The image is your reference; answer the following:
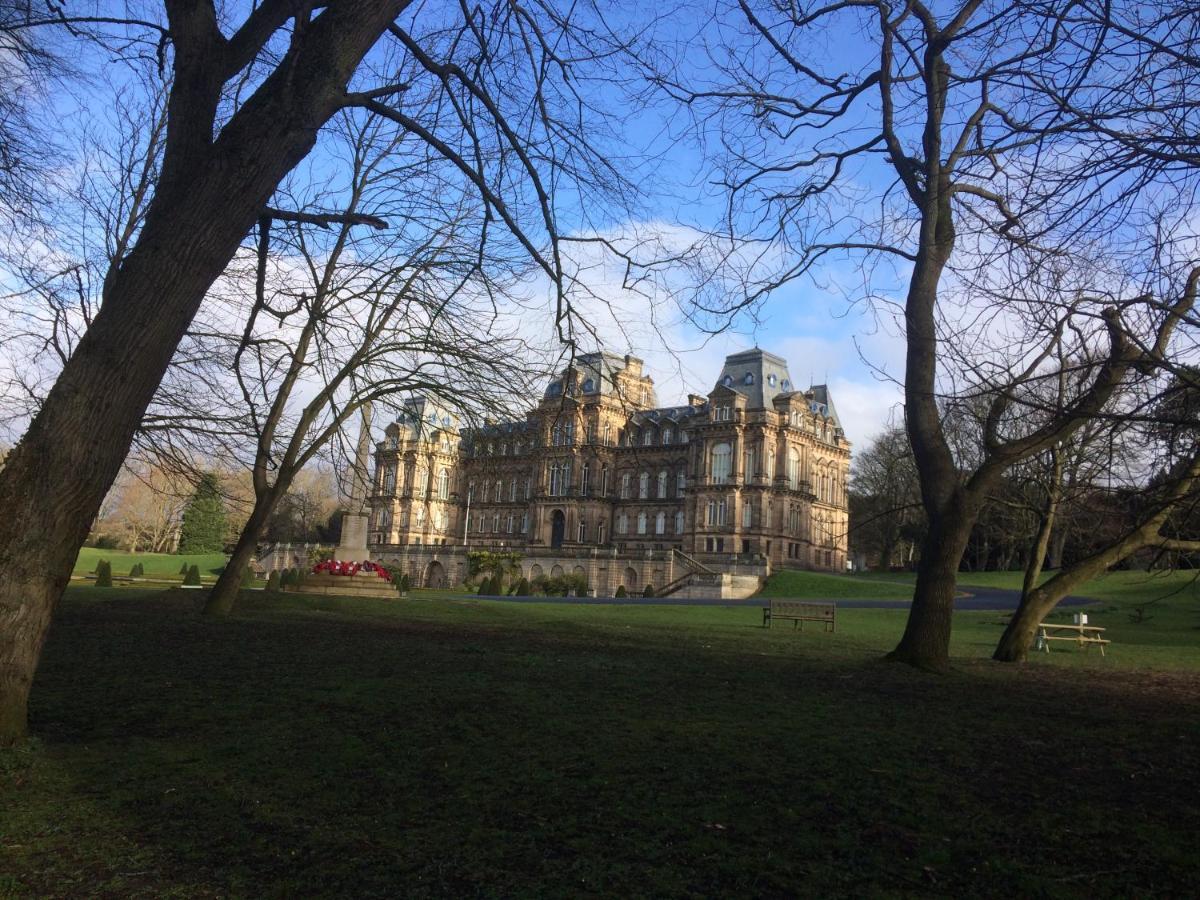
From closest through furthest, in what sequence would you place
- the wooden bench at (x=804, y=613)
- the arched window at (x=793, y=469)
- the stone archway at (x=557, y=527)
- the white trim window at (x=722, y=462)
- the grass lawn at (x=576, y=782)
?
the grass lawn at (x=576, y=782)
the wooden bench at (x=804, y=613)
the white trim window at (x=722, y=462)
the arched window at (x=793, y=469)
the stone archway at (x=557, y=527)

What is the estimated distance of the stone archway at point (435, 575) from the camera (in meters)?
68.0

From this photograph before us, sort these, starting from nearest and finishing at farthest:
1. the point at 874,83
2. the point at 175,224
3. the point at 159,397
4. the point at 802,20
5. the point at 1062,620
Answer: the point at 175,224, the point at 802,20, the point at 874,83, the point at 159,397, the point at 1062,620

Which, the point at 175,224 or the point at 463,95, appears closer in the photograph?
the point at 175,224

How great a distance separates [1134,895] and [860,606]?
32216 mm

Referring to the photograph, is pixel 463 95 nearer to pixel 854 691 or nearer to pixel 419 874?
pixel 419 874

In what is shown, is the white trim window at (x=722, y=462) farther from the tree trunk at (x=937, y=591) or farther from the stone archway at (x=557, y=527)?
the tree trunk at (x=937, y=591)

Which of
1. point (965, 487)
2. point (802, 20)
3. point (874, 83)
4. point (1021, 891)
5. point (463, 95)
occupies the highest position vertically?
point (874, 83)

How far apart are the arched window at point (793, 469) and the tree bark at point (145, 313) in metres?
56.6

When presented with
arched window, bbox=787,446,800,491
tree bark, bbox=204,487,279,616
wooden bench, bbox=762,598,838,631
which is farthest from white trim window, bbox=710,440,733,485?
tree bark, bbox=204,487,279,616

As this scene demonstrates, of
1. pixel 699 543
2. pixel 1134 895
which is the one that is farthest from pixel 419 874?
pixel 699 543

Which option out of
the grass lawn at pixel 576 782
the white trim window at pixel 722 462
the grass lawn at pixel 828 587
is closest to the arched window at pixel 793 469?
the white trim window at pixel 722 462

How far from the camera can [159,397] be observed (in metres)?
14.2

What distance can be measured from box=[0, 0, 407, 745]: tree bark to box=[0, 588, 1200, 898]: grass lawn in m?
1.05

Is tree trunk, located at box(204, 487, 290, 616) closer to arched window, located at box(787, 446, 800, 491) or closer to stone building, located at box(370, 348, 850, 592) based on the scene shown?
stone building, located at box(370, 348, 850, 592)
